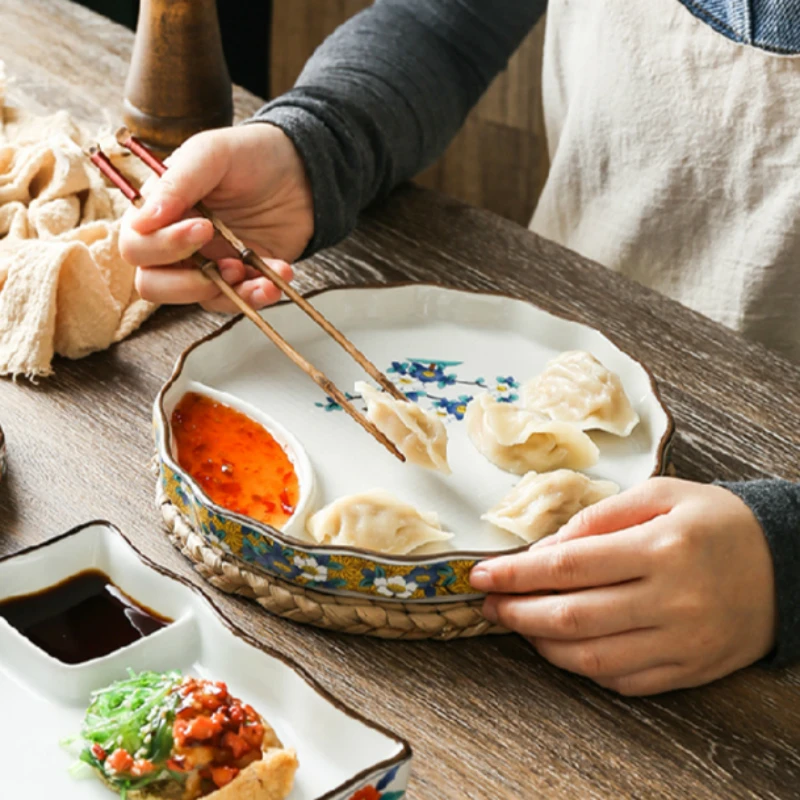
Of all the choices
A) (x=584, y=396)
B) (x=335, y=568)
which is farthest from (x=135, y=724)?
(x=584, y=396)

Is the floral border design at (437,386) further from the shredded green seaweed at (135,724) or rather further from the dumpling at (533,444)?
the shredded green seaweed at (135,724)

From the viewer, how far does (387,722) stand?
0.87 metres

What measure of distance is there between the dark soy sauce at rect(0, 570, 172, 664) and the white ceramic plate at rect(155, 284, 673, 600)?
0.37 feet

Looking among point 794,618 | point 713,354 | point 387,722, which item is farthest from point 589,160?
point 387,722

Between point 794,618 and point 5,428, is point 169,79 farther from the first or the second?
point 794,618

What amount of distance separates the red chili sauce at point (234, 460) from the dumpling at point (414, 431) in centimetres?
11

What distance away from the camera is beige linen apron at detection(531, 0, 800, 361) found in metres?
1.46

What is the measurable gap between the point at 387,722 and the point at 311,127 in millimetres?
823

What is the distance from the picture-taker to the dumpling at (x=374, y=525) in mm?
Answer: 950

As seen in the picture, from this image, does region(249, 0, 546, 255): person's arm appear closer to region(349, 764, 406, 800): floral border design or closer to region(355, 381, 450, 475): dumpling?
region(355, 381, 450, 475): dumpling

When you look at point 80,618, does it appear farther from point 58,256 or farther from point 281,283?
point 58,256

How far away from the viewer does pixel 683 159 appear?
1.56 metres

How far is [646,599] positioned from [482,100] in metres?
2.53

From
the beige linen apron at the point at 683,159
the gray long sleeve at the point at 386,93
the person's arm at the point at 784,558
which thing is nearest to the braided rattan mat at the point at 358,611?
the person's arm at the point at 784,558
